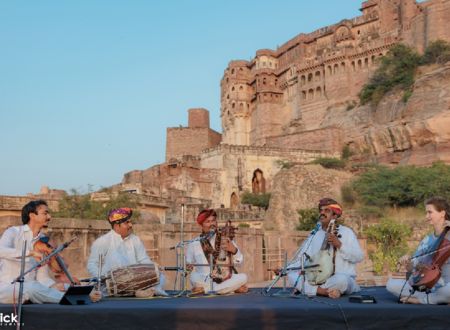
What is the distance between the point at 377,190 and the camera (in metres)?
29.9

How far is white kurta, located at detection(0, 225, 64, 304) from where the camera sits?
4.84 meters

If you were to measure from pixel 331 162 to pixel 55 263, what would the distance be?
33.6 meters

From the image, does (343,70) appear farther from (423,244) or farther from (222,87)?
(423,244)

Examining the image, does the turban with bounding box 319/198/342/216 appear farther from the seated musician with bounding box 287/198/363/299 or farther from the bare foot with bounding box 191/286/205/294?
the bare foot with bounding box 191/286/205/294

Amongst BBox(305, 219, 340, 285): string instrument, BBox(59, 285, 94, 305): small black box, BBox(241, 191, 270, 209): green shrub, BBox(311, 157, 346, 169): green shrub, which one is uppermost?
BBox(311, 157, 346, 169): green shrub

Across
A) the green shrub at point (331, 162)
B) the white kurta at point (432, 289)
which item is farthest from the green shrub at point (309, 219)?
the white kurta at point (432, 289)

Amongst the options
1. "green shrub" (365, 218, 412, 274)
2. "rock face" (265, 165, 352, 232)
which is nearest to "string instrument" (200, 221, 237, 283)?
A: "green shrub" (365, 218, 412, 274)

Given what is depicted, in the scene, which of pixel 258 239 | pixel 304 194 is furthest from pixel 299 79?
pixel 258 239

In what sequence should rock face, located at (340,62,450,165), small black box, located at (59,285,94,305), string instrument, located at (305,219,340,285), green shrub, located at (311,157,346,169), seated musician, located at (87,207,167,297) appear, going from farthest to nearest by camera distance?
green shrub, located at (311,157,346,169) < rock face, located at (340,62,450,165) < seated musician, located at (87,207,167,297) < string instrument, located at (305,219,340,285) < small black box, located at (59,285,94,305)

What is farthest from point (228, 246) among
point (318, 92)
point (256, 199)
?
point (318, 92)

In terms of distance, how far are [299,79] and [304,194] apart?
22265 mm

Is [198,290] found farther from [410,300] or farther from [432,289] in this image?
[432,289]

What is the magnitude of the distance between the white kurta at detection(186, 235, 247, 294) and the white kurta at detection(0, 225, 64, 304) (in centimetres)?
165

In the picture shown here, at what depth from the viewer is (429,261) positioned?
4.85m
